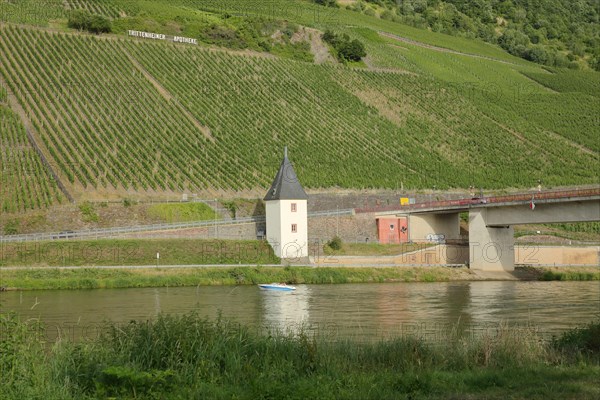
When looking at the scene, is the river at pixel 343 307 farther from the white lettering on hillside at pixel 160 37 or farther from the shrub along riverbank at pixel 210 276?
the white lettering on hillside at pixel 160 37

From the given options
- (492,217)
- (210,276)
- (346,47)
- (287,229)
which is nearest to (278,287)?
(210,276)

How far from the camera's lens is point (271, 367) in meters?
18.0

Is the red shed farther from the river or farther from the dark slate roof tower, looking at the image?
the river

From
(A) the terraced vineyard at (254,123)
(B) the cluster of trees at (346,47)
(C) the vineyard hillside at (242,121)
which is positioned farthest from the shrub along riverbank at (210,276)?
(B) the cluster of trees at (346,47)

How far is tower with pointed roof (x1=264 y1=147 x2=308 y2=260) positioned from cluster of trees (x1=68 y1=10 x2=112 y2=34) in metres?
38.9

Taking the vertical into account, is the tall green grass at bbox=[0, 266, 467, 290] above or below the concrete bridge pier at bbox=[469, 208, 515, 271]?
below

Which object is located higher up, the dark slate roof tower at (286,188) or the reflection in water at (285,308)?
the dark slate roof tower at (286,188)

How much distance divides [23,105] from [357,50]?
49.0 metres

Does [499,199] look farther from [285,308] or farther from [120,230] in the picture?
[285,308]

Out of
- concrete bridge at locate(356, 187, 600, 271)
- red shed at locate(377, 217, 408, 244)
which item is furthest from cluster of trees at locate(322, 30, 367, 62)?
red shed at locate(377, 217, 408, 244)

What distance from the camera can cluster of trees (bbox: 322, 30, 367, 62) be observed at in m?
111

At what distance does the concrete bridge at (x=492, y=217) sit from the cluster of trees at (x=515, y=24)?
97.4 metres

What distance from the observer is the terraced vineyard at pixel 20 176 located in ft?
196

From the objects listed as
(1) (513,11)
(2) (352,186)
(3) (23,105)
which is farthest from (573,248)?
(1) (513,11)
